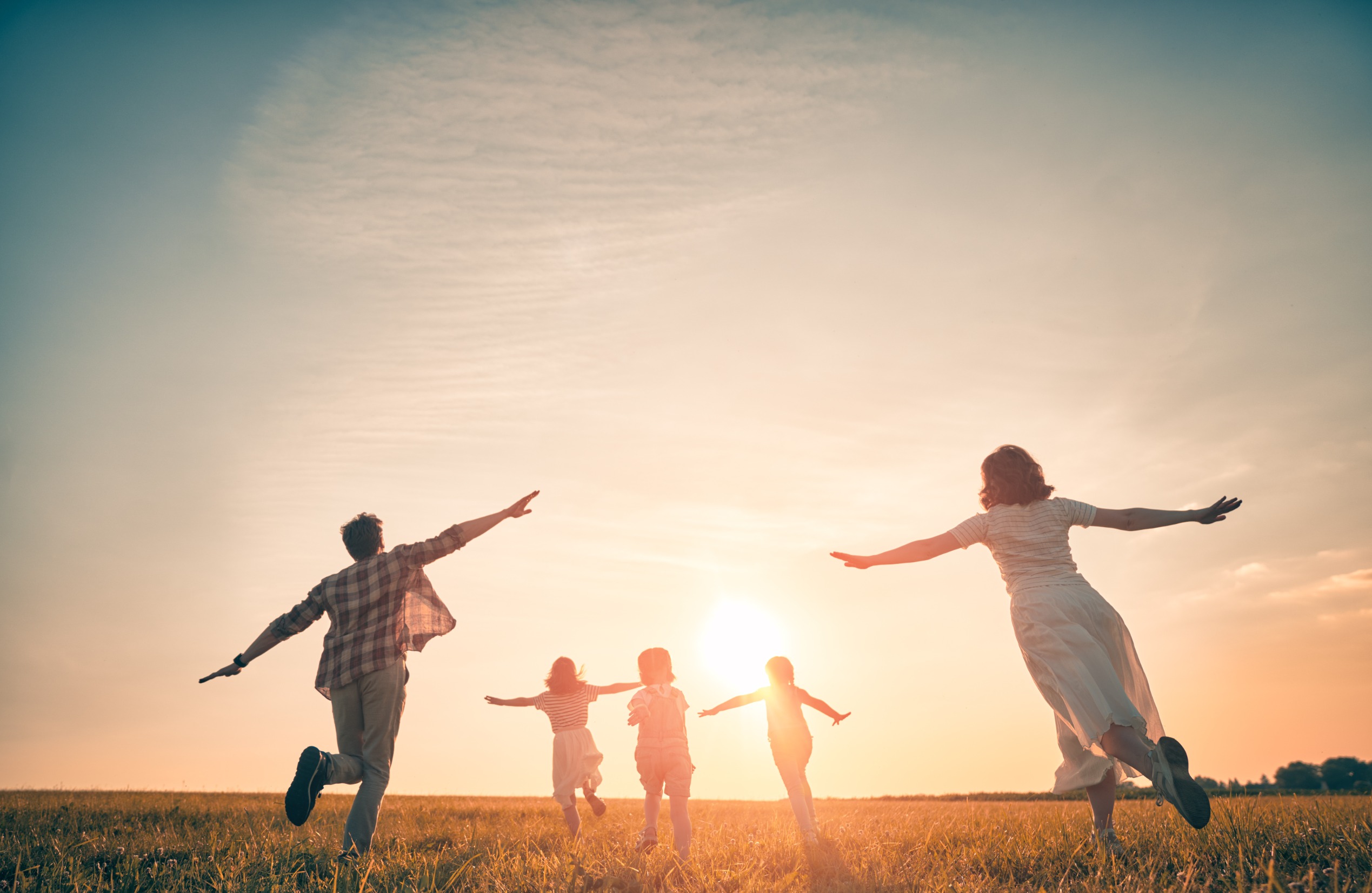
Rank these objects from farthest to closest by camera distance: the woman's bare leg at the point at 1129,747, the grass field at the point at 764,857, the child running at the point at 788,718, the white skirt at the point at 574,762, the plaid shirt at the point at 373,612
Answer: the white skirt at the point at 574,762 < the child running at the point at 788,718 < the plaid shirt at the point at 373,612 < the woman's bare leg at the point at 1129,747 < the grass field at the point at 764,857

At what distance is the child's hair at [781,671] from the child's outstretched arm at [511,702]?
140 inches

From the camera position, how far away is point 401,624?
7.10 m

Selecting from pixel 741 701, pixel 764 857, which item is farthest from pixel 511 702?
pixel 764 857

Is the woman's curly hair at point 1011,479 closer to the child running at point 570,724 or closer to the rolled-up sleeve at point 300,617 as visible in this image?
the child running at point 570,724

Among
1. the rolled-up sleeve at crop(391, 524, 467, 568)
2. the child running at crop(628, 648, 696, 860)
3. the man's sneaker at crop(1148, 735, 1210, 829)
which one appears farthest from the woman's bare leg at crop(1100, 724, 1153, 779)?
the rolled-up sleeve at crop(391, 524, 467, 568)

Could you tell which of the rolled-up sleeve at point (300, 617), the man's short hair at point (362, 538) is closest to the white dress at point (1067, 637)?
the man's short hair at point (362, 538)

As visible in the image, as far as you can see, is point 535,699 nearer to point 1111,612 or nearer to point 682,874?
point 682,874

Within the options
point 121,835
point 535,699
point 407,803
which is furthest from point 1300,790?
point 121,835

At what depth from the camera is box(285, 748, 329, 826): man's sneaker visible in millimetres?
5637

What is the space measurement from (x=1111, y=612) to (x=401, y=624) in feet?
20.2

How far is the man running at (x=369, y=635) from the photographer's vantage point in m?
6.63

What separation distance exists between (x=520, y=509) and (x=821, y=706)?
504 cm

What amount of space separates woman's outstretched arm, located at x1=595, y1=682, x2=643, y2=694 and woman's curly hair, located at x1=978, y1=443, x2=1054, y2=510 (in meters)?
5.32

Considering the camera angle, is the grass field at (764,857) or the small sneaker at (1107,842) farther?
the small sneaker at (1107,842)
